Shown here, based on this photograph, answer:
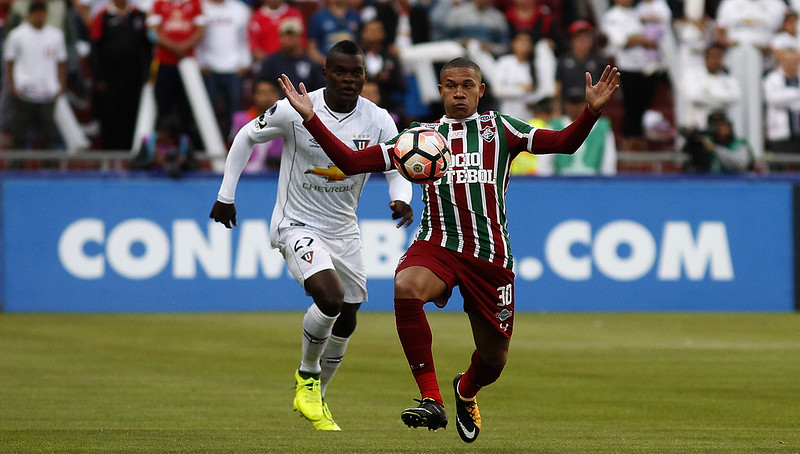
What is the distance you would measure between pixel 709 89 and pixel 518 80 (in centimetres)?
272

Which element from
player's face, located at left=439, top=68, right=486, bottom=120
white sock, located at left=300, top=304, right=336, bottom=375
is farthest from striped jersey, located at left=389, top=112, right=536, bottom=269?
white sock, located at left=300, top=304, right=336, bottom=375

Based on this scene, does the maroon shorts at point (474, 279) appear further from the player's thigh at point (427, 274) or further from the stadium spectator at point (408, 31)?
the stadium spectator at point (408, 31)

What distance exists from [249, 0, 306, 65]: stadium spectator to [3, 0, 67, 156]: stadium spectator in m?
2.46

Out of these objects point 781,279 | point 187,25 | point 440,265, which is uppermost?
point 187,25

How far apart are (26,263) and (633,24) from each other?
8.61 m

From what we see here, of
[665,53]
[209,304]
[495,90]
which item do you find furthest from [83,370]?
[665,53]

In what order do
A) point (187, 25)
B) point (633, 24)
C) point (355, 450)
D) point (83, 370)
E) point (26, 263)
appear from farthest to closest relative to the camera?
point (633, 24), point (187, 25), point (26, 263), point (83, 370), point (355, 450)

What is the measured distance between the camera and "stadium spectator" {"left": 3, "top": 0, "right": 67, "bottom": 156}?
16.8 m

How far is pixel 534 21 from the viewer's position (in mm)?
18734

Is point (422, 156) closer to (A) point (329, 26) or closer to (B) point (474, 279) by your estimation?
(B) point (474, 279)

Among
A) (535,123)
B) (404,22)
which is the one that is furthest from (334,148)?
(404,22)

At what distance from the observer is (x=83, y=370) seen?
37.3ft

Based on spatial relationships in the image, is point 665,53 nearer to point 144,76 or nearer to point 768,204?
point 768,204

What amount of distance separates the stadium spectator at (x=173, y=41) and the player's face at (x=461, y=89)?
9.78 meters
